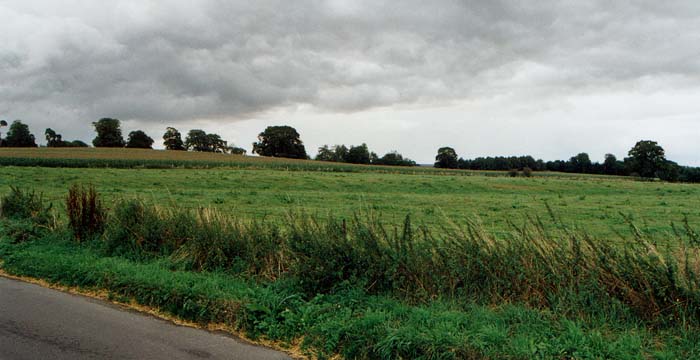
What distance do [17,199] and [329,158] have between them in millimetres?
143012

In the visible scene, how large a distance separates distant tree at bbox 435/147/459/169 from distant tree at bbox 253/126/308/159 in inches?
1674

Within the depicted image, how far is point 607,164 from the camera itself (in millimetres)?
133750

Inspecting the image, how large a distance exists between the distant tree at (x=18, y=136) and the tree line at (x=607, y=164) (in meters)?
114

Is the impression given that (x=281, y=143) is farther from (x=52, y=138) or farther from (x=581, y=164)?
(x=581, y=164)

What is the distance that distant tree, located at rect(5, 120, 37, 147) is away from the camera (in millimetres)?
113156

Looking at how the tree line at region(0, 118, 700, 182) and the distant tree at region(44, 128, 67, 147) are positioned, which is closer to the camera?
the tree line at region(0, 118, 700, 182)

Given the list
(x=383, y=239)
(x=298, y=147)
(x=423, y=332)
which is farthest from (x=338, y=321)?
(x=298, y=147)

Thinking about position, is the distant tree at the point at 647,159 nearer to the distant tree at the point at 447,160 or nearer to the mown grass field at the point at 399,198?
the distant tree at the point at 447,160

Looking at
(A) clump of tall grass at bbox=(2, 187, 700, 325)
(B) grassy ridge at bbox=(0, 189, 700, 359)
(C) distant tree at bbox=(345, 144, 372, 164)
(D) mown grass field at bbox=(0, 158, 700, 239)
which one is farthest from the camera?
(C) distant tree at bbox=(345, 144, 372, 164)

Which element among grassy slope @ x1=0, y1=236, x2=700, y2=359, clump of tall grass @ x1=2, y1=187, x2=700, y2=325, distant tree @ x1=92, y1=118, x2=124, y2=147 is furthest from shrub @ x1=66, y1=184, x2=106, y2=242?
distant tree @ x1=92, y1=118, x2=124, y2=147

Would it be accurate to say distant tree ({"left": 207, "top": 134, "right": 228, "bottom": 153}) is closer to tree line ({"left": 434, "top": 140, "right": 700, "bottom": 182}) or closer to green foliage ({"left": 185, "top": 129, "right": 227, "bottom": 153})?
green foliage ({"left": 185, "top": 129, "right": 227, "bottom": 153})

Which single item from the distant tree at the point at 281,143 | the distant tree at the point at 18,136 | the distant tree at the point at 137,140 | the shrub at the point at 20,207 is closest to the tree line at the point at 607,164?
the distant tree at the point at 281,143

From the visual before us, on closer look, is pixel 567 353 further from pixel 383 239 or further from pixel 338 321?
pixel 383 239

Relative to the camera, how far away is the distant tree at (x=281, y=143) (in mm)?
134250
